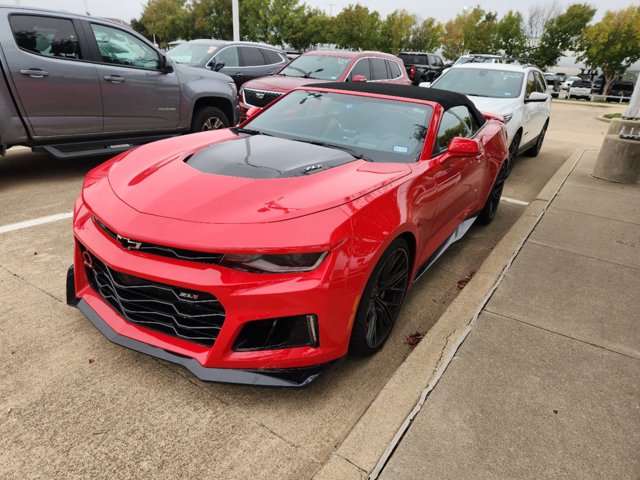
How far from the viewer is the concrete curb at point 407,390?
77.4 inches

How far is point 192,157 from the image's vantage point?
292cm

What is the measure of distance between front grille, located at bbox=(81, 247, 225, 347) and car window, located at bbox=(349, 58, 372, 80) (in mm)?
7594

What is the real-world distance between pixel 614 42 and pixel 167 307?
40.2m

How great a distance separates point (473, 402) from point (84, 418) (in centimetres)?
189

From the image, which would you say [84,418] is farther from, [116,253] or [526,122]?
[526,122]

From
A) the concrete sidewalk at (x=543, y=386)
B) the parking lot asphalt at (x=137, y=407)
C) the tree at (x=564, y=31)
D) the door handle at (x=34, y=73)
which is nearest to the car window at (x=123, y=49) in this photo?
the door handle at (x=34, y=73)

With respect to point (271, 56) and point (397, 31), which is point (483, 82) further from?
point (397, 31)

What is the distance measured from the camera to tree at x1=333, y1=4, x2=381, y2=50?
140 feet

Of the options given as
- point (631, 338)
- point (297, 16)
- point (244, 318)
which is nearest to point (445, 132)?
point (631, 338)

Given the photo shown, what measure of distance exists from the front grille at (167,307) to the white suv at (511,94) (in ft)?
19.1

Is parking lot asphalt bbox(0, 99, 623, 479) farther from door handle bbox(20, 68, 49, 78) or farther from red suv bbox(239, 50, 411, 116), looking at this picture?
red suv bbox(239, 50, 411, 116)

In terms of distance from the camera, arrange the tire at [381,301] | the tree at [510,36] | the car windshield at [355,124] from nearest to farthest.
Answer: the tire at [381,301] → the car windshield at [355,124] → the tree at [510,36]

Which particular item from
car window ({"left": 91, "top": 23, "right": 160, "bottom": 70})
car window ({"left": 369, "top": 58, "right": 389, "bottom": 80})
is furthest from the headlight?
car window ({"left": 369, "top": 58, "right": 389, "bottom": 80})

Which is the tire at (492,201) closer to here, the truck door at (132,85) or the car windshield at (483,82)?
the car windshield at (483,82)
